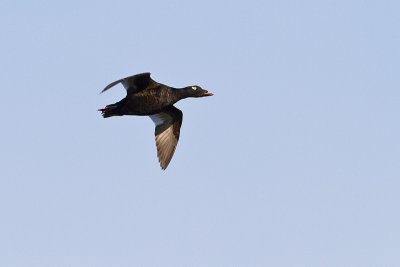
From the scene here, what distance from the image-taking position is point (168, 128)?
31.9m

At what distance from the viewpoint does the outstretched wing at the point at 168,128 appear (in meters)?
31.6

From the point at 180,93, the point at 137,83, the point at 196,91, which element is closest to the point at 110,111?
the point at 137,83

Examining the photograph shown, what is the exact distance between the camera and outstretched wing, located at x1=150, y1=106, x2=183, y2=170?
3163cm

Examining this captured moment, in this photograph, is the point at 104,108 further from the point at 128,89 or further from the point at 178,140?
the point at 178,140

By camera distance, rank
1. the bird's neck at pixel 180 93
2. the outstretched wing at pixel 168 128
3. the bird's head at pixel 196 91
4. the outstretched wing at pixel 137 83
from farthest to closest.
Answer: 1. the outstretched wing at pixel 168 128
2. the bird's head at pixel 196 91
3. the bird's neck at pixel 180 93
4. the outstretched wing at pixel 137 83

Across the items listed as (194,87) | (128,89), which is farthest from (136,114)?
(194,87)

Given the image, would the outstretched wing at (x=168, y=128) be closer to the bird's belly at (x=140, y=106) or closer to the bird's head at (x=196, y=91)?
the bird's head at (x=196, y=91)

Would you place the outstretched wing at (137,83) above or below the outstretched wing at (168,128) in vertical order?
above

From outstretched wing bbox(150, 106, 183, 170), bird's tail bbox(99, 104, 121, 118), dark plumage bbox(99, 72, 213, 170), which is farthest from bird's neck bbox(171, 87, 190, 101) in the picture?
bird's tail bbox(99, 104, 121, 118)

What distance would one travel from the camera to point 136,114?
28.9 meters

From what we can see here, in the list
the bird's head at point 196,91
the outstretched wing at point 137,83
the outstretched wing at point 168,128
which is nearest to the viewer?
the outstretched wing at point 137,83

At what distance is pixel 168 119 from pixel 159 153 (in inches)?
50.8

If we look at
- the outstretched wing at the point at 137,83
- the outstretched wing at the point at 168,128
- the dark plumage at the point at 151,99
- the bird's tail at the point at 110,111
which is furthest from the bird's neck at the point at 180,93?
the bird's tail at the point at 110,111

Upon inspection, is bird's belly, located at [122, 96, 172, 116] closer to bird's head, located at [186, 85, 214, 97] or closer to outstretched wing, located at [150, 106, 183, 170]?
bird's head, located at [186, 85, 214, 97]
